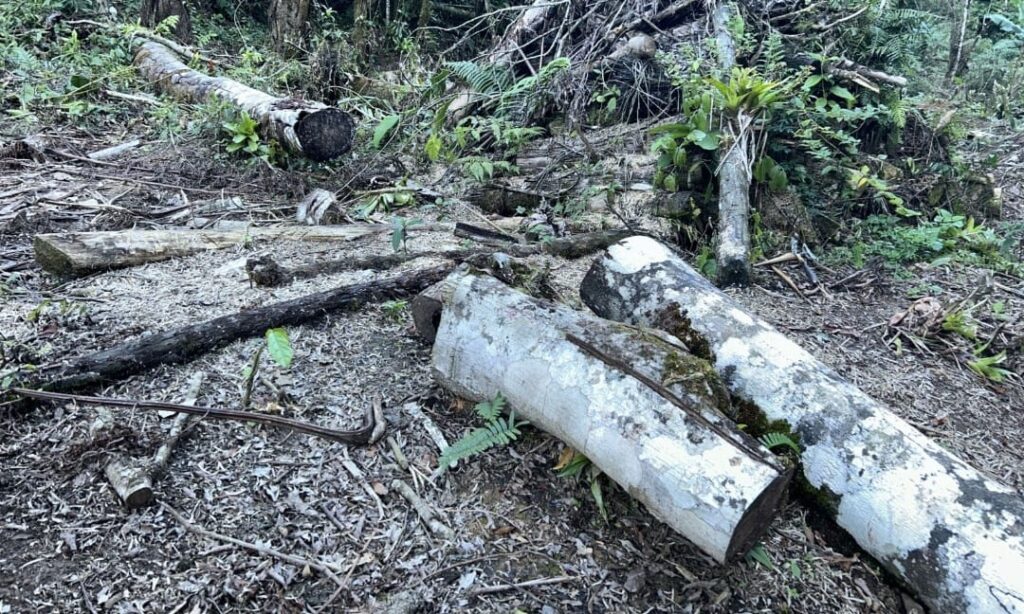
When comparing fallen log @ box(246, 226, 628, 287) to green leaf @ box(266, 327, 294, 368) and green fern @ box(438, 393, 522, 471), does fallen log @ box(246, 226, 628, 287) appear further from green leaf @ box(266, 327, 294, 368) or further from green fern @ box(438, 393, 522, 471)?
green fern @ box(438, 393, 522, 471)

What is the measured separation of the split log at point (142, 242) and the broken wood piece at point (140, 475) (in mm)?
1738

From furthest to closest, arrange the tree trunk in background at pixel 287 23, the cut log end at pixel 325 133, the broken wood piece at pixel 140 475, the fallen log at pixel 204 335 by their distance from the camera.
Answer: the tree trunk in background at pixel 287 23
the cut log end at pixel 325 133
the fallen log at pixel 204 335
the broken wood piece at pixel 140 475

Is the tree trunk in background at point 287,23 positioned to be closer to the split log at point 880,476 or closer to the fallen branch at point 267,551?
the split log at point 880,476

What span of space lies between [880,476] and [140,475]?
102 inches

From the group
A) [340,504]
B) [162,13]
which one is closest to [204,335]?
[340,504]

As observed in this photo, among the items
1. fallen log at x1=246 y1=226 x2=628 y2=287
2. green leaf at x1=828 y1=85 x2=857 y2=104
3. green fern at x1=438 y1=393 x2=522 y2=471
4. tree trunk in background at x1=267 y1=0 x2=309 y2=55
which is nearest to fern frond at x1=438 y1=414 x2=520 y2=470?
green fern at x1=438 y1=393 x2=522 y2=471

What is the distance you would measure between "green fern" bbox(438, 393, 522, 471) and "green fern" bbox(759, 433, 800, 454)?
956mm

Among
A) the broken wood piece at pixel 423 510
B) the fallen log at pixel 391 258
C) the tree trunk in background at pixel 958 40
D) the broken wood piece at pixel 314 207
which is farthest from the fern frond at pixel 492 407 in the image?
the tree trunk in background at pixel 958 40

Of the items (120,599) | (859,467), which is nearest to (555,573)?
(859,467)

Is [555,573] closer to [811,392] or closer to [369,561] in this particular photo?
[369,561]

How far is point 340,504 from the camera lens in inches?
88.0

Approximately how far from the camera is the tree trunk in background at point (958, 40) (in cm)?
912

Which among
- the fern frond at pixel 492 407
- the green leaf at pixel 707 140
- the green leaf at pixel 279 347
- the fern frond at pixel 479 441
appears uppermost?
the green leaf at pixel 707 140

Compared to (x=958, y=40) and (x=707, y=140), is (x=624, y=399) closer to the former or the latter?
(x=707, y=140)
